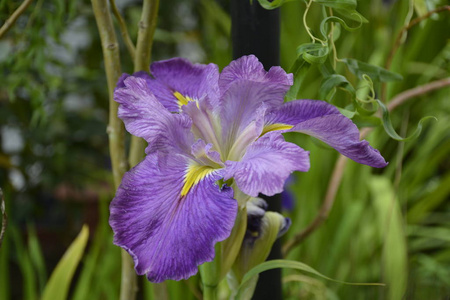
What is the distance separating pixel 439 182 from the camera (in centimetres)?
135

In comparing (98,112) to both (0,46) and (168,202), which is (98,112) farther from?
(168,202)

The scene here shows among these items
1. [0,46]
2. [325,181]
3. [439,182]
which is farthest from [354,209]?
[0,46]

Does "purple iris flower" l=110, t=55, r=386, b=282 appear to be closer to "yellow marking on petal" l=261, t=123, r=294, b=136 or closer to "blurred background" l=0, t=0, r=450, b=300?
"yellow marking on petal" l=261, t=123, r=294, b=136

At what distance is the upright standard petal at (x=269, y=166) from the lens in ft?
0.86

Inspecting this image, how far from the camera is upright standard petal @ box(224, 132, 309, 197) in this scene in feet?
0.86

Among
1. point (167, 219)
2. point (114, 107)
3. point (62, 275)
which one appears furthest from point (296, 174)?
point (167, 219)

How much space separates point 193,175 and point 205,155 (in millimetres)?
Result: 21

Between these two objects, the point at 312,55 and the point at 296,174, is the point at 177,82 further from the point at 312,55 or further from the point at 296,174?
the point at 296,174

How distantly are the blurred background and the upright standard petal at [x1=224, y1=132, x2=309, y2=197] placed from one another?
0.50 m

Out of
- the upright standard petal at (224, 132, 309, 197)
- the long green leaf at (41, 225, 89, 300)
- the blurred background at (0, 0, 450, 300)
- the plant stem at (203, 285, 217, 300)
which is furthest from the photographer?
the blurred background at (0, 0, 450, 300)

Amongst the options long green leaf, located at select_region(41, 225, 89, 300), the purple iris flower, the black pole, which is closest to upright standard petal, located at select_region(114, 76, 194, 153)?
the purple iris flower

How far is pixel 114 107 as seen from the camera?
0.41 meters

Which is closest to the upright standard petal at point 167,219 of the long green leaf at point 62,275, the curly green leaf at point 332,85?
the curly green leaf at point 332,85

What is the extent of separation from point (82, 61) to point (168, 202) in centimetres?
143
